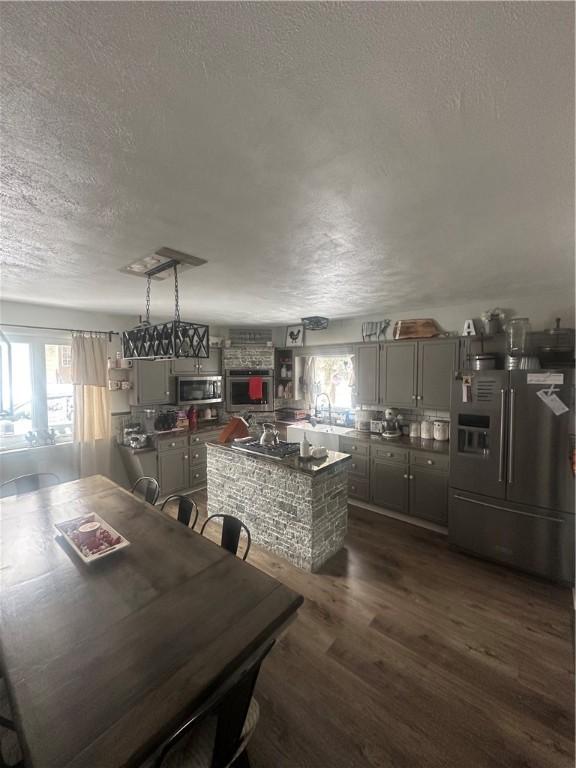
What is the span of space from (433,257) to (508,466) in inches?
78.2

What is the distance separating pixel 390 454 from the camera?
3.82 metres

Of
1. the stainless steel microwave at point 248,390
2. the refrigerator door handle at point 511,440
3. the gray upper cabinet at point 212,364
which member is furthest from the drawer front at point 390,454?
the gray upper cabinet at point 212,364

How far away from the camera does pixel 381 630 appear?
2164mm

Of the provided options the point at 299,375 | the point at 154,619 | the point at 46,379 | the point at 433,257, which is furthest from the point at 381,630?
the point at 46,379

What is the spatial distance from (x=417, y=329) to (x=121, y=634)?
4003mm

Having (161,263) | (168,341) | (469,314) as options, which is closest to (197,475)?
(168,341)

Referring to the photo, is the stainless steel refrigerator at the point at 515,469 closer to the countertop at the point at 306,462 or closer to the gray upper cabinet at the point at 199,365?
the countertop at the point at 306,462

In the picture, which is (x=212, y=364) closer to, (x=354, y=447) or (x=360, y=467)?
(x=354, y=447)

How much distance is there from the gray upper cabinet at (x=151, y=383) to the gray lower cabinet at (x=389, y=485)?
10.3 feet

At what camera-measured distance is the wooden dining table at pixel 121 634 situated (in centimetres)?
95

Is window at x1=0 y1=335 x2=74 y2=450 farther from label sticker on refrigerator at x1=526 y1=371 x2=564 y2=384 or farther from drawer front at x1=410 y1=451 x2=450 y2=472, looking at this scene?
label sticker on refrigerator at x1=526 y1=371 x2=564 y2=384

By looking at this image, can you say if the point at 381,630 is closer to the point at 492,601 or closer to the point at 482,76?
the point at 492,601

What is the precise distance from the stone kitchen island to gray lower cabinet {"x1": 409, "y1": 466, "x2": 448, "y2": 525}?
3.25 ft

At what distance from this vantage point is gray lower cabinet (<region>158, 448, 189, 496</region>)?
4.31m
